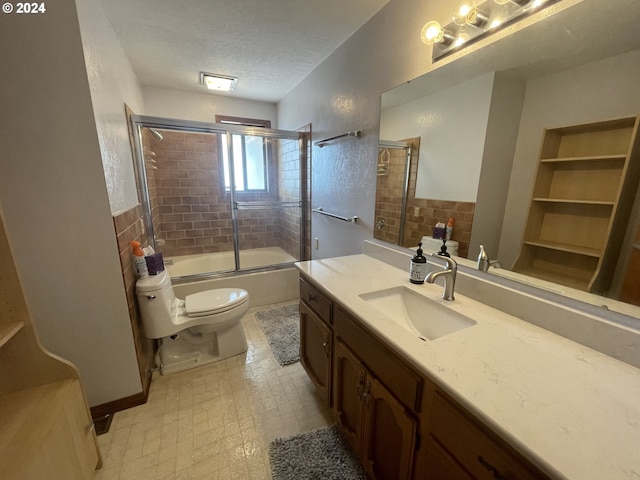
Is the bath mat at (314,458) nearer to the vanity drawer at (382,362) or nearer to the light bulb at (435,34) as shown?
the vanity drawer at (382,362)

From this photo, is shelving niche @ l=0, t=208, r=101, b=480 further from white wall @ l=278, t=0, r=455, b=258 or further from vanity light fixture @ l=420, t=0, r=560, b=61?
vanity light fixture @ l=420, t=0, r=560, b=61

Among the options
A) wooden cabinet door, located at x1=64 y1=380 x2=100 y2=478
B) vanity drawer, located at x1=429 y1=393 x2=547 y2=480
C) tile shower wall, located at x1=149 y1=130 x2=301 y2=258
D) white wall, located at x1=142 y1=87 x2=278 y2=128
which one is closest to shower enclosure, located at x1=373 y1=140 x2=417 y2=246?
vanity drawer, located at x1=429 y1=393 x2=547 y2=480

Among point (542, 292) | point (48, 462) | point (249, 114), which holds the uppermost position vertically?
point (249, 114)

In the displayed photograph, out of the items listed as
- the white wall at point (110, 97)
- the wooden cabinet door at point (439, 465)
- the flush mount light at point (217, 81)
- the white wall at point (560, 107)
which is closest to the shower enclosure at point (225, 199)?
the flush mount light at point (217, 81)

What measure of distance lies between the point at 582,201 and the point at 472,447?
2.62ft

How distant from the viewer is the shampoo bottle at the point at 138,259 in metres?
1.58

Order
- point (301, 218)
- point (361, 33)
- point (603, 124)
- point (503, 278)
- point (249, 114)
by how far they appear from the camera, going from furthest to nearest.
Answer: point (249, 114) < point (301, 218) < point (361, 33) < point (503, 278) < point (603, 124)

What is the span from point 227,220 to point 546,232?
3.12m

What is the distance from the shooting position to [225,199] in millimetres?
3254

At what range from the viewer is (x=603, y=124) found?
2.52ft

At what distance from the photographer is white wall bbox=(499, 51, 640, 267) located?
2.38ft

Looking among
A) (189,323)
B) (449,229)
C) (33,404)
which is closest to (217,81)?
(189,323)

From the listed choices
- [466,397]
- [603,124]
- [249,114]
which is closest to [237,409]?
[466,397]

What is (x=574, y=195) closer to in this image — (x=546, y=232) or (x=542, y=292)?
(x=546, y=232)
